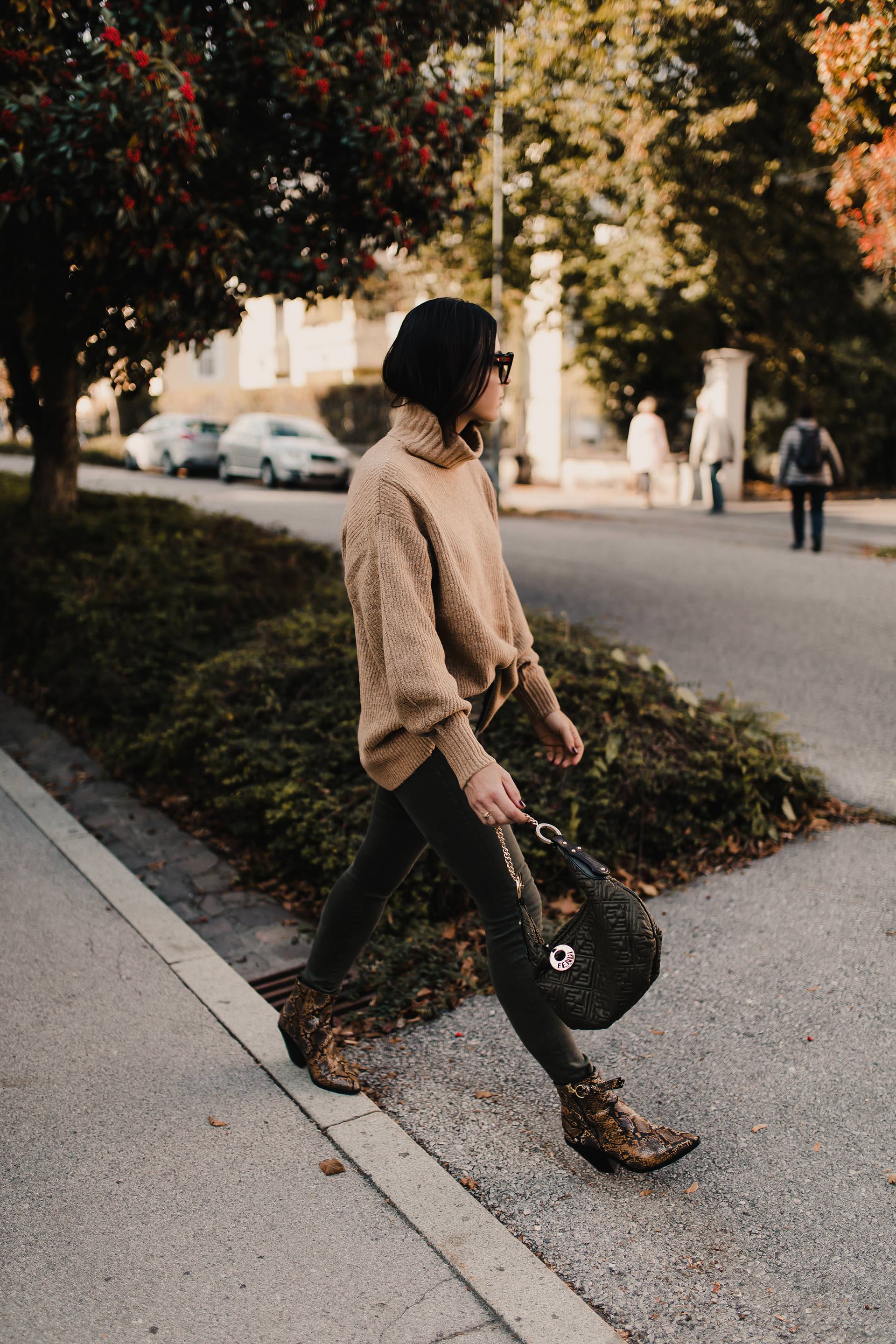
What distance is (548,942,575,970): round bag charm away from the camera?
2564 mm

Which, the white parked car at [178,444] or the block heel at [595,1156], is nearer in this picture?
the block heel at [595,1156]

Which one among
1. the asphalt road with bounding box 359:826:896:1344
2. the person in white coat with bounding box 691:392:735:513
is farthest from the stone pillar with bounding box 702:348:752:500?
the asphalt road with bounding box 359:826:896:1344

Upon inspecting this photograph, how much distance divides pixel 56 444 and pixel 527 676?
7125mm

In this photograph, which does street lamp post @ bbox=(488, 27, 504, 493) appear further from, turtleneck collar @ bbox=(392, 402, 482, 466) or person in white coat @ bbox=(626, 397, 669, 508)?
turtleneck collar @ bbox=(392, 402, 482, 466)

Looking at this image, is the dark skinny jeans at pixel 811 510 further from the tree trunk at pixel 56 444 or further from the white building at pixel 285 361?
the white building at pixel 285 361

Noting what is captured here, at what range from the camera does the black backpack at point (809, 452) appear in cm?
1303

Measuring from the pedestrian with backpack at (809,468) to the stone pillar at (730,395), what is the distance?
23.2 ft

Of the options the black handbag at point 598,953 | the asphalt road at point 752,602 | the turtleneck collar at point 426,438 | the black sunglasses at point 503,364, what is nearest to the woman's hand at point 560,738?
the black handbag at point 598,953

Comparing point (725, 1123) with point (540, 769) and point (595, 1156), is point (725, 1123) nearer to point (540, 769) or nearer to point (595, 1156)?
point (595, 1156)

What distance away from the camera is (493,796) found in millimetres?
2424

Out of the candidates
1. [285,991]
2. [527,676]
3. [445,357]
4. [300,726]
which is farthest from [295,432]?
[445,357]

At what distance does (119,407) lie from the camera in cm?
3847

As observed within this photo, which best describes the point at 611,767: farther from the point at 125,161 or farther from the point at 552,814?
the point at 125,161

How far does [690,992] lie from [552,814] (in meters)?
1.02
